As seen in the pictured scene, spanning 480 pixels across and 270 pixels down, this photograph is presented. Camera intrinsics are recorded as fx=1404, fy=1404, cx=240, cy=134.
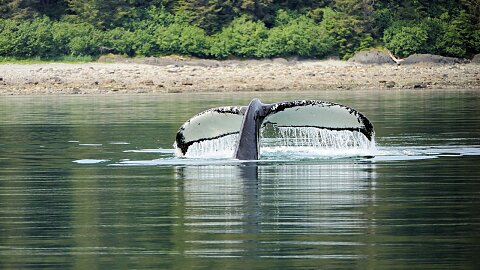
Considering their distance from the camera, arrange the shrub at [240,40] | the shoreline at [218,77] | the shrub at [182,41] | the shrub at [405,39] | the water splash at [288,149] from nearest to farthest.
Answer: the water splash at [288,149] < the shoreline at [218,77] < the shrub at [240,40] < the shrub at [182,41] < the shrub at [405,39]

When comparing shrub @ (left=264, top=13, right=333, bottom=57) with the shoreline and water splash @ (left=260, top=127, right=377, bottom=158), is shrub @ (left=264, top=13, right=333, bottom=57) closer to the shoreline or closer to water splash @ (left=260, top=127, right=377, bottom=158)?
the shoreline

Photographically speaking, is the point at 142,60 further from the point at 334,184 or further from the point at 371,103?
the point at 334,184

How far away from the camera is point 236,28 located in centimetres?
6825

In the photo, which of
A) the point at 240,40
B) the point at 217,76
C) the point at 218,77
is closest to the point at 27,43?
the point at 240,40

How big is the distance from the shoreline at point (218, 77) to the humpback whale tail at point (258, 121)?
1367 inches

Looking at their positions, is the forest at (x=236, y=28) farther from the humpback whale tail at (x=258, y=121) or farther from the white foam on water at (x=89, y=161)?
the humpback whale tail at (x=258, y=121)

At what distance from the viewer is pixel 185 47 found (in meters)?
65.8

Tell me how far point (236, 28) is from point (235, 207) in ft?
177

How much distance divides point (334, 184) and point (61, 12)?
5699 centimetres

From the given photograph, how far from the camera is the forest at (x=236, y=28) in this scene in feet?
215

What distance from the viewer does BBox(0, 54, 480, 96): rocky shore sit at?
55.9 metres

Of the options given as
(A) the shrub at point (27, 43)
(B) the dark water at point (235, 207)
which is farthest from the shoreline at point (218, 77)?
(B) the dark water at point (235, 207)

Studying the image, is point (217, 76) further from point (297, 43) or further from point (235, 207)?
point (235, 207)

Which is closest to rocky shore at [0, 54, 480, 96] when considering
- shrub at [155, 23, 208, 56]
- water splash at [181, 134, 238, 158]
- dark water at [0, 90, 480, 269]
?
shrub at [155, 23, 208, 56]
